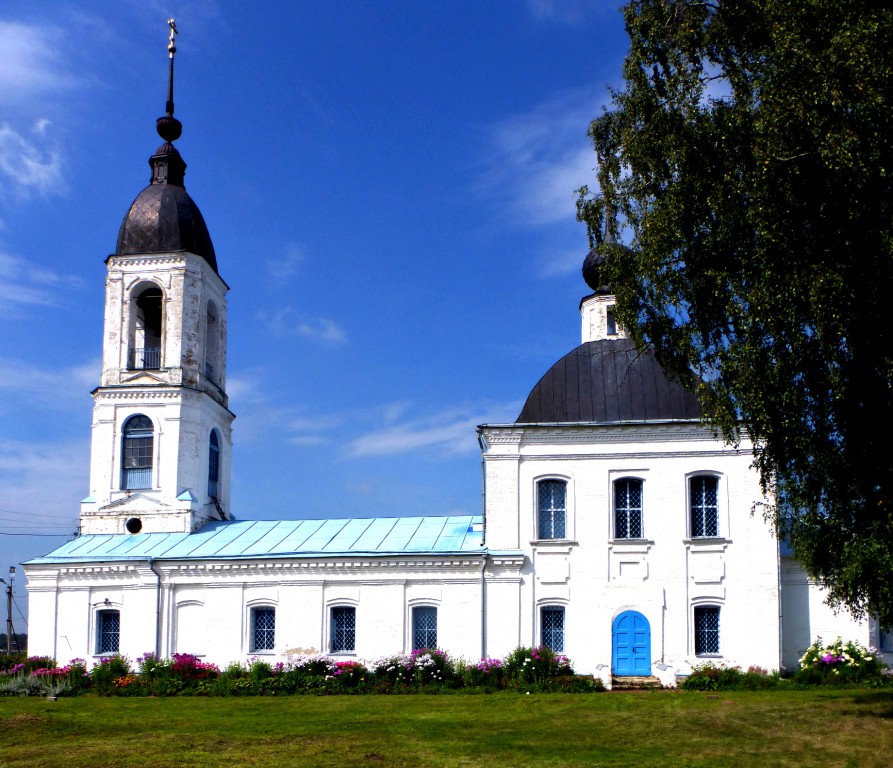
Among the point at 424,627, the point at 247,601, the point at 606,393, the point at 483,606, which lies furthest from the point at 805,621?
the point at 247,601

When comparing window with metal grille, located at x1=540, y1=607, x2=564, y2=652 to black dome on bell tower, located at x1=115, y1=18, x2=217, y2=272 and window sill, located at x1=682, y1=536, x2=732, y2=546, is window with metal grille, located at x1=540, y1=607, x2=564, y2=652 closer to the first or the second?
window sill, located at x1=682, y1=536, x2=732, y2=546

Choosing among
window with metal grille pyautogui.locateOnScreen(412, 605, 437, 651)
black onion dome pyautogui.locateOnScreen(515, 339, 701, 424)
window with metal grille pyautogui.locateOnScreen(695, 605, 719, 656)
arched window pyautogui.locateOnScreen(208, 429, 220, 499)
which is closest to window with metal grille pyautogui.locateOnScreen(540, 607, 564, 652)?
window with metal grille pyautogui.locateOnScreen(412, 605, 437, 651)

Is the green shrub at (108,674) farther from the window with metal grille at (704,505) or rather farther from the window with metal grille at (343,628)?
the window with metal grille at (704,505)

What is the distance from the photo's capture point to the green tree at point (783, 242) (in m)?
15.0

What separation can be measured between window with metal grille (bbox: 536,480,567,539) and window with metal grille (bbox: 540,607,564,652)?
1.82 meters

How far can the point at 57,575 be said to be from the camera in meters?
28.3

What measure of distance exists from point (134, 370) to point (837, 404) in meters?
21.4

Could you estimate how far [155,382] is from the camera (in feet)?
102

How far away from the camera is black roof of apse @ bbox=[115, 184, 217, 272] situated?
31.8m

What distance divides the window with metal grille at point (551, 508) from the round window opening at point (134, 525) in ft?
38.6

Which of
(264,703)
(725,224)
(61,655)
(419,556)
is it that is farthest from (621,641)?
(61,655)

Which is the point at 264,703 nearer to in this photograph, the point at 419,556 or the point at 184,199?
the point at 419,556

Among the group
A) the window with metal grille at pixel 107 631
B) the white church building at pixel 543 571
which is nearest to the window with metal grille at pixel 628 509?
the white church building at pixel 543 571

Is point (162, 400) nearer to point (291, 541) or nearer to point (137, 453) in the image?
point (137, 453)
